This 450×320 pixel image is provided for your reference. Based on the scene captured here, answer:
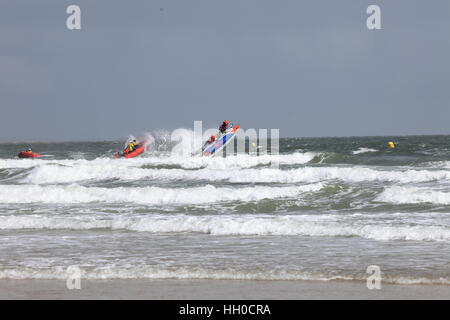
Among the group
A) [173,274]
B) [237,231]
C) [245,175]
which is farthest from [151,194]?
[173,274]

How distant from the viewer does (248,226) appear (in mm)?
11172

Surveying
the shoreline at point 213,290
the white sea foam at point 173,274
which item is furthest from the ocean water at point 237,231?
the shoreline at point 213,290

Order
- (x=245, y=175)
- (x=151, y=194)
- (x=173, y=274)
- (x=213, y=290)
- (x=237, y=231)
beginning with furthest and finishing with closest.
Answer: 1. (x=245, y=175)
2. (x=151, y=194)
3. (x=237, y=231)
4. (x=173, y=274)
5. (x=213, y=290)

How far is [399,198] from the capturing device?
14.9m

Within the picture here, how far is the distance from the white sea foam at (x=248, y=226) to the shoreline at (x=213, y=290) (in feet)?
10.4

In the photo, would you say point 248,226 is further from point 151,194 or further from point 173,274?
point 151,194

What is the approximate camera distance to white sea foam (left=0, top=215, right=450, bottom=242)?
1015 cm

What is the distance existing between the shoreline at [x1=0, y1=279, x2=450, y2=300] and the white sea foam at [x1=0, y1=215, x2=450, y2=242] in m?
3.16

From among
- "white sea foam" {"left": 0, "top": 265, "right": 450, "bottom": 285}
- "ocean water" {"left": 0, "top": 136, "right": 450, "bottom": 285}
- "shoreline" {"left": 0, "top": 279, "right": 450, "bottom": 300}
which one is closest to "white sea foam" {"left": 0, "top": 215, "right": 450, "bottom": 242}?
"ocean water" {"left": 0, "top": 136, "right": 450, "bottom": 285}

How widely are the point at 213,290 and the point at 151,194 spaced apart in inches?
415

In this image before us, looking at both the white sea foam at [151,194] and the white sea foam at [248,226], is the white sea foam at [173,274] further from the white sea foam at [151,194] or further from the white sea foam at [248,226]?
the white sea foam at [151,194]

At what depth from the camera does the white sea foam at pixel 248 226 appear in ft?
33.3
